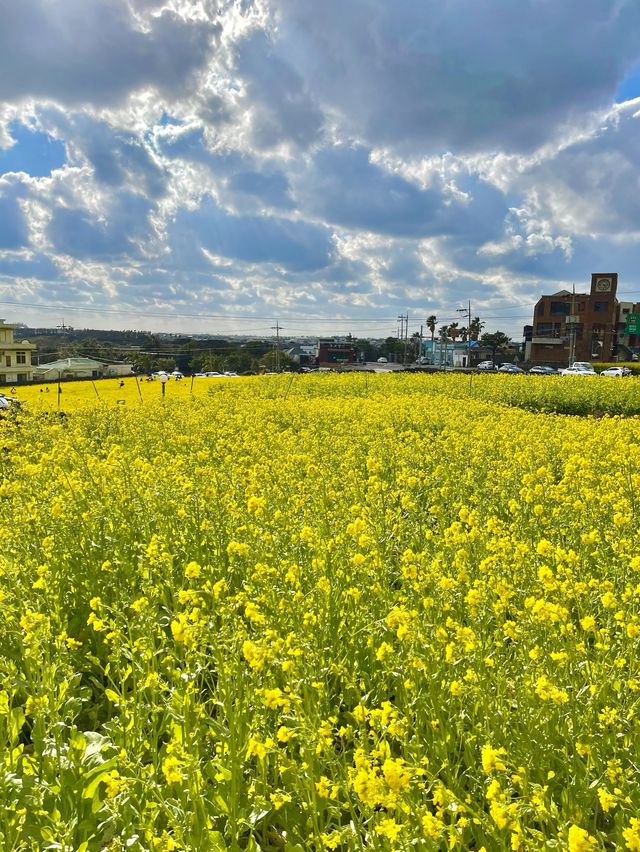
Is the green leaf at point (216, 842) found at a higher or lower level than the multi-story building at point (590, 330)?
lower

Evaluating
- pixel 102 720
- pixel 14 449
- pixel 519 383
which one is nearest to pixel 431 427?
pixel 14 449

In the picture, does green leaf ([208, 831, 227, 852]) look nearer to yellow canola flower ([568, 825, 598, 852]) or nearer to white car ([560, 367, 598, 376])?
yellow canola flower ([568, 825, 598, 852])

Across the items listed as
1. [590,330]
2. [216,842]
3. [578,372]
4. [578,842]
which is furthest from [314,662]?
[590,330]

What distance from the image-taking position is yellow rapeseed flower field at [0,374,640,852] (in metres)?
1.89

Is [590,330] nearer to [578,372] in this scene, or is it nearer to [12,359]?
[578,372]

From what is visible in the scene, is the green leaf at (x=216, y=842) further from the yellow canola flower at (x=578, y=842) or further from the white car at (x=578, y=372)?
the white car at (x=578, y=372)

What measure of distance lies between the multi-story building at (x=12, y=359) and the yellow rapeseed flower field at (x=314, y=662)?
187 ft

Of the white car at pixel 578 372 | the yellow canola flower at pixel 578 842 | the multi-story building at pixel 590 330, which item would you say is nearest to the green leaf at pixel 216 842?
the yellow canola flower at pixel 578 842

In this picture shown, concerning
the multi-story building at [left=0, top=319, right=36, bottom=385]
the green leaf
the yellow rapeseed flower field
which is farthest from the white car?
the multi-story building at [left=0, top=319, right=36, bottom=385]

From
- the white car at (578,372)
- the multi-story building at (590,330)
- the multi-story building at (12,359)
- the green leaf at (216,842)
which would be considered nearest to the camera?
the green leaf at (216,842)

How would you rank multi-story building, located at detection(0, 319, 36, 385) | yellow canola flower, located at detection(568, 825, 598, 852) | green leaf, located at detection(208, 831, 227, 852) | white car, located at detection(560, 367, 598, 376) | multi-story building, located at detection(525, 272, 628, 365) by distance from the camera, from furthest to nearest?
multi-story building, located at detection(525, 272, 628, 365), multi-story building, located at detection(0, 319, 36, 385), white car, located at detection(560, 367, 598, 376), green leaf, located at detection(208, 831, 227, 852), yellow canola flower, located at detection(568, 825, 598, 852)

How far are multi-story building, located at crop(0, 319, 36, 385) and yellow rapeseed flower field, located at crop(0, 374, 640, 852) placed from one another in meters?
56.9

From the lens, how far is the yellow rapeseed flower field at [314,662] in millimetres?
1893

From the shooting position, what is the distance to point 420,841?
1649 millimetres
